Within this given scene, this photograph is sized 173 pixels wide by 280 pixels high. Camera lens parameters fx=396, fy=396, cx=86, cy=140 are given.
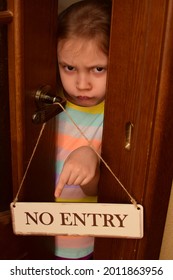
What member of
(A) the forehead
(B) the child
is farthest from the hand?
(A) the forehead

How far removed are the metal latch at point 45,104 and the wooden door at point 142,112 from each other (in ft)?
0.46

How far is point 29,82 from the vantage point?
2.77 ft

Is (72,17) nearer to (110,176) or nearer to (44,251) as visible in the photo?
(110,176)

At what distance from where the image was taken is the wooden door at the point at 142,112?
0.65 meters

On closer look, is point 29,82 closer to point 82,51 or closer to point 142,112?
point 82,51

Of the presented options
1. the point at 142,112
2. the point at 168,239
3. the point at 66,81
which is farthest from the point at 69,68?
the point at 168,239

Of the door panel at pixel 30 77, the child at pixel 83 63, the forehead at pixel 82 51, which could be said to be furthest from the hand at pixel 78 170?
the forehead at pixel 82 51

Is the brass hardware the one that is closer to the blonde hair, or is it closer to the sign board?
the sign board

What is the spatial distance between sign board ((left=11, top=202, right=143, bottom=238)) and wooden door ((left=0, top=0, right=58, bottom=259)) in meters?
0.10

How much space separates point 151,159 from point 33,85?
Result: 32 centimetres

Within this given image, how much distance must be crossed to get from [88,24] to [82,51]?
2.6 inches

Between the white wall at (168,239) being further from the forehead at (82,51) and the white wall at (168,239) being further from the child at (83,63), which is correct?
the forehead at (82,51)
